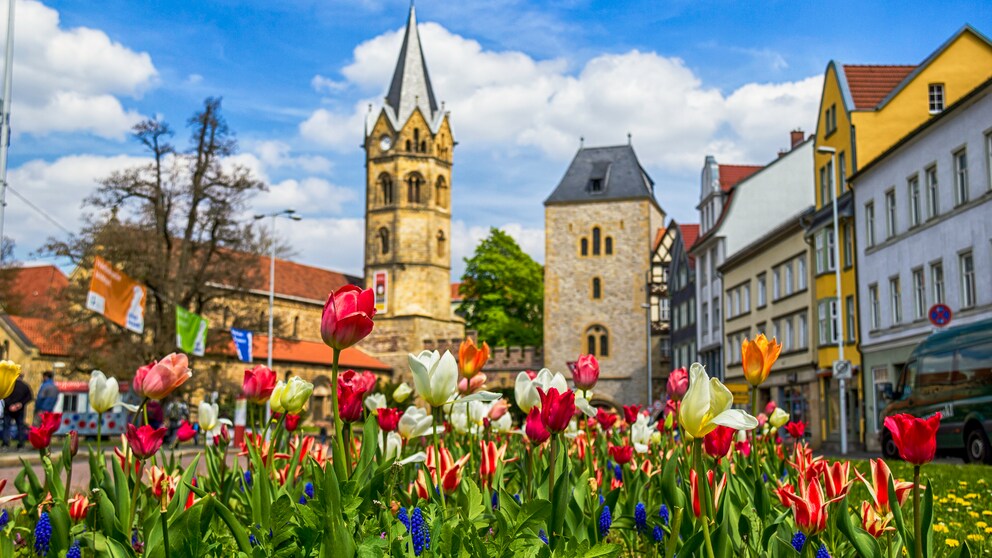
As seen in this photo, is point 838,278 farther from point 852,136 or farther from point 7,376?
point 7,376

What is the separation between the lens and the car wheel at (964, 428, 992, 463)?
54.2 ft

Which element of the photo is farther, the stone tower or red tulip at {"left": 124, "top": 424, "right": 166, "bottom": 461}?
the stone tower

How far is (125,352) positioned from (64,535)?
30428mm

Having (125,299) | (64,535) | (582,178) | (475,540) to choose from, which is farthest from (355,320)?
(582,178)

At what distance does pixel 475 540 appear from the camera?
2602 mm

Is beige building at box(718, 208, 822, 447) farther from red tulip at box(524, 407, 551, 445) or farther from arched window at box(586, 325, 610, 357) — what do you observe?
red tulip at box(524, 407, 551, 445)

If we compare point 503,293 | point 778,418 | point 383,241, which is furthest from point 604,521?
point 383,241

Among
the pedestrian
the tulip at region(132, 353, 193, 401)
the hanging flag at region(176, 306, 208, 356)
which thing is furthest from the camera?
the hanging flag at region(176, 306, 208, 356)

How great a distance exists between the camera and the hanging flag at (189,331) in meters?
26.3

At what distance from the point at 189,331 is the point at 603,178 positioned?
43.0 metres

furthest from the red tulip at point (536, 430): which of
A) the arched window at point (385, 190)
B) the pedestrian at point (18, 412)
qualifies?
the arched window at point (385, 190)

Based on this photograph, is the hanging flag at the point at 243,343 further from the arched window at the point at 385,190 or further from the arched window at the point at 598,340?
the arched window at the point at 385,190

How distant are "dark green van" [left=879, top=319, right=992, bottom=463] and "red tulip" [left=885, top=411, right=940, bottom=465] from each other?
14.6 metres

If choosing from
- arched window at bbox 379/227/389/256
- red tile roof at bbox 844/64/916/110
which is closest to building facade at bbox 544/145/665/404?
arched window at bbox 379/227/389/256
